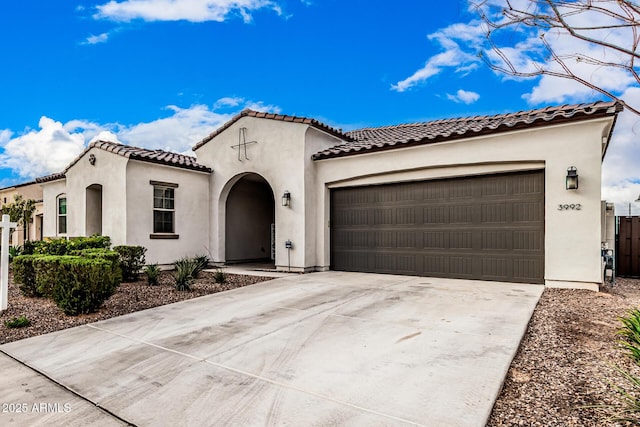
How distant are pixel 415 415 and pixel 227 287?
6.53m

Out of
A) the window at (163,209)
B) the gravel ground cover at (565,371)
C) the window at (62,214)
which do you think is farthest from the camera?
the window at (62,214)

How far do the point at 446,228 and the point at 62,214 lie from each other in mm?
14204

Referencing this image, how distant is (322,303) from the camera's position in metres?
6.54

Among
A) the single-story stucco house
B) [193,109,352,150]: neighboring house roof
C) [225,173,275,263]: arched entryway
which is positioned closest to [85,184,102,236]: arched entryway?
the single-story stucco house

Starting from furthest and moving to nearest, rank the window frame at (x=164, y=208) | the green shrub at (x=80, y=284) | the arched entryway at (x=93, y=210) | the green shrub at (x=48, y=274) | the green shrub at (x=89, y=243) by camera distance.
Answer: the arched entryway at (x=93, y=210), the window frame at (x=164, y=208), the green shrub at (x=89, y=243), the green shrub at (x=48, y=274), the green shrub at (x=80, y=284)

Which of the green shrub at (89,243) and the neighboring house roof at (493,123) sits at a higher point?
the neighboring house roof at (493,123)

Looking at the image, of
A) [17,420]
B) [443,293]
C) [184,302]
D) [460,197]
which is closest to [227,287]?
[184,302]

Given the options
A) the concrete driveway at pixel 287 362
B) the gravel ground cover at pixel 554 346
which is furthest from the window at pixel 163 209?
the concrete driveway at pixel 287 362

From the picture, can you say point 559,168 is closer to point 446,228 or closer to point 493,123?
point 493,123

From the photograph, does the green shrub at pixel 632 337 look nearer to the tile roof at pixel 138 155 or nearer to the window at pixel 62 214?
the tile roof at pixel 138 155

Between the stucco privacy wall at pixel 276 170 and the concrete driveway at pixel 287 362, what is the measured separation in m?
4.26

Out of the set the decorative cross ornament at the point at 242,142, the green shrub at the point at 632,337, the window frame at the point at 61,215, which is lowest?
the green shrub at the point at 632,337

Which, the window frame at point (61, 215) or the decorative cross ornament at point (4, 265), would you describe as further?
the window frame at point (61, 215)

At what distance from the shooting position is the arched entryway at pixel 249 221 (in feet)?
44.5
